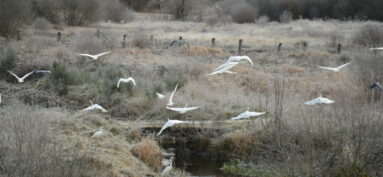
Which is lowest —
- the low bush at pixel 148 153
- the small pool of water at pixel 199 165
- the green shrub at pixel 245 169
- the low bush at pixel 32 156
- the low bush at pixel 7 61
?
the small pool of water at pixel 199 165

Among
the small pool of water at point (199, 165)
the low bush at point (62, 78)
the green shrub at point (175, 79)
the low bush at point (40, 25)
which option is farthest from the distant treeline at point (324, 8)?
the small pool of water at point (199, 165)

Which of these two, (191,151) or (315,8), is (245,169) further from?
(315,8)

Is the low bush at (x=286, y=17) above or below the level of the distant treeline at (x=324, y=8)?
below

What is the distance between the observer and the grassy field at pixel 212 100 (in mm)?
9562

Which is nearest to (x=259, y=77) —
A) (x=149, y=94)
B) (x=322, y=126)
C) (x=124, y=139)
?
(x=149, y=94)

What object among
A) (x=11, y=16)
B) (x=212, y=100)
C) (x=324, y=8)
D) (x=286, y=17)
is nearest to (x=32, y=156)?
(x=212, y=100)

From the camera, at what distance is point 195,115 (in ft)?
51.6

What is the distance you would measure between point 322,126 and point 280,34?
1135 inches

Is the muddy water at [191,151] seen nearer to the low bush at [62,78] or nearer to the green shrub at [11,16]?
the low bush at [62,78]

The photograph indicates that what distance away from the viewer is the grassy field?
956 centimetres

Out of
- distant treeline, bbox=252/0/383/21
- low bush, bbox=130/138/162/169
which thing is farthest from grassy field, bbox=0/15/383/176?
distant treeline, bbox=252/0/383/21

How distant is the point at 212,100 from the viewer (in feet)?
55.6

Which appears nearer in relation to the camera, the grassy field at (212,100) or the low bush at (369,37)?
the grassy field at (212,100)

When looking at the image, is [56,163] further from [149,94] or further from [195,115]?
[149,94]
